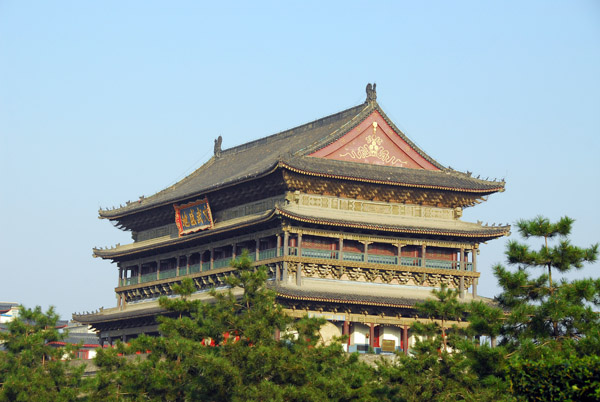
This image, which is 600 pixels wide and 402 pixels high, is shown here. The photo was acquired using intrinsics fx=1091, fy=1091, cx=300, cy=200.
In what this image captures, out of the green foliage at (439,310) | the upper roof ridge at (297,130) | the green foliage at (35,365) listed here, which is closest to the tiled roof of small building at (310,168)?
the upper roof ridge at (297,130)

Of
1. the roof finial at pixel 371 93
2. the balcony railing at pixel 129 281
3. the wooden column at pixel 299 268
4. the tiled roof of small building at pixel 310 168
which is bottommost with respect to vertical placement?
the wooden column at pixel 299 268

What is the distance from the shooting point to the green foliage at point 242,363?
33.9 meters

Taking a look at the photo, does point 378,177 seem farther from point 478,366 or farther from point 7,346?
point 478,366

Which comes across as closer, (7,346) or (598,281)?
(598,281)

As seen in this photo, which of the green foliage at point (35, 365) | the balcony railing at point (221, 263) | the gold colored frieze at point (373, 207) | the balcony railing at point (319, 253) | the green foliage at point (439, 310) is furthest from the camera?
the balcony railing at point (221, 263)

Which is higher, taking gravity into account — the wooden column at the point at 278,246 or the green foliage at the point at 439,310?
the wooden column at the point at 278,246

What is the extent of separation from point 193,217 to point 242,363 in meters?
26.7

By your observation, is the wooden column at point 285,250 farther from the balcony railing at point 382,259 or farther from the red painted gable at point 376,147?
the red painted gable at point 376,147

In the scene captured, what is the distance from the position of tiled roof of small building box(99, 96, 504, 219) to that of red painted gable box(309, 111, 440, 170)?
0.94ft

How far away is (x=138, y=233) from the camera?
221 feet

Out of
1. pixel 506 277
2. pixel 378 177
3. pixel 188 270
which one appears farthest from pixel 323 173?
pixel 506 277

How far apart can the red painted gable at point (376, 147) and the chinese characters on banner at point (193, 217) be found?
26.3ft

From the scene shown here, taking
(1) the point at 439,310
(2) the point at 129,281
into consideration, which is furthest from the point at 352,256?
(2) the point at 129,281

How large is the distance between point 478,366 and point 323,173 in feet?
76.9
